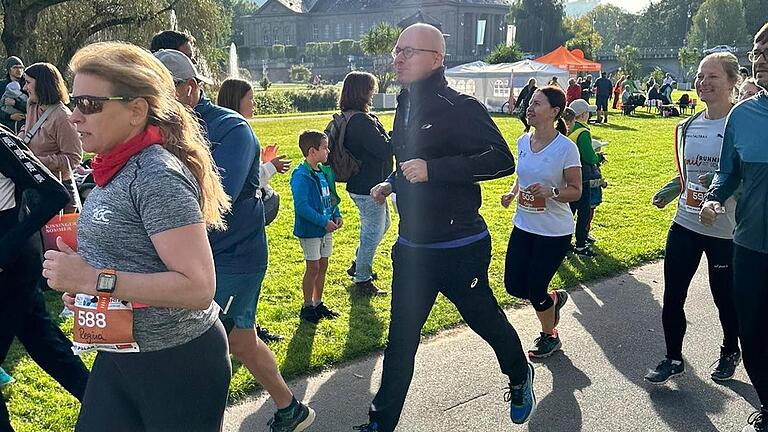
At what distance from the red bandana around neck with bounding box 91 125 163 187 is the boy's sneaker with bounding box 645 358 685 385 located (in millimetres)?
3558

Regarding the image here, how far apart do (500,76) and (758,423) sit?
29347 millimetres

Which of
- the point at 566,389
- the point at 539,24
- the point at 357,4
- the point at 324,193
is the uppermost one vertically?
the point at 357,4

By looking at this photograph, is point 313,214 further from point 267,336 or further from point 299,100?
point 299,100

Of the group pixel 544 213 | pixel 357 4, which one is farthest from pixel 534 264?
pixel 357 4

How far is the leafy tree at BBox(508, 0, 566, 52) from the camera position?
287 feet

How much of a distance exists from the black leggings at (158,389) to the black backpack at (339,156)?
362cm

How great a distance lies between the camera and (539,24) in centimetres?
8775

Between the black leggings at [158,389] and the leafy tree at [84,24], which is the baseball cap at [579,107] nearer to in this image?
the black leggings at [158,389]

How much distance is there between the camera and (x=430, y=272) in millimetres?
3482

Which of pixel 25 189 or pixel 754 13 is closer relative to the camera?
pixel 25 189

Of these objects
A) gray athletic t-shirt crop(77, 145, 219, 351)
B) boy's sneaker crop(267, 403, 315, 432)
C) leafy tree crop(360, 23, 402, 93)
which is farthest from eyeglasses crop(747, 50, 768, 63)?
leafy tree crop(360, 23, 402, 93)

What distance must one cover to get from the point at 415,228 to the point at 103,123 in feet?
5.90

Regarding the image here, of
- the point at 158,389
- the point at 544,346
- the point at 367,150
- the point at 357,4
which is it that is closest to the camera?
the point at 158,389

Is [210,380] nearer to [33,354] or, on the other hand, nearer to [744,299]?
[33,354]
